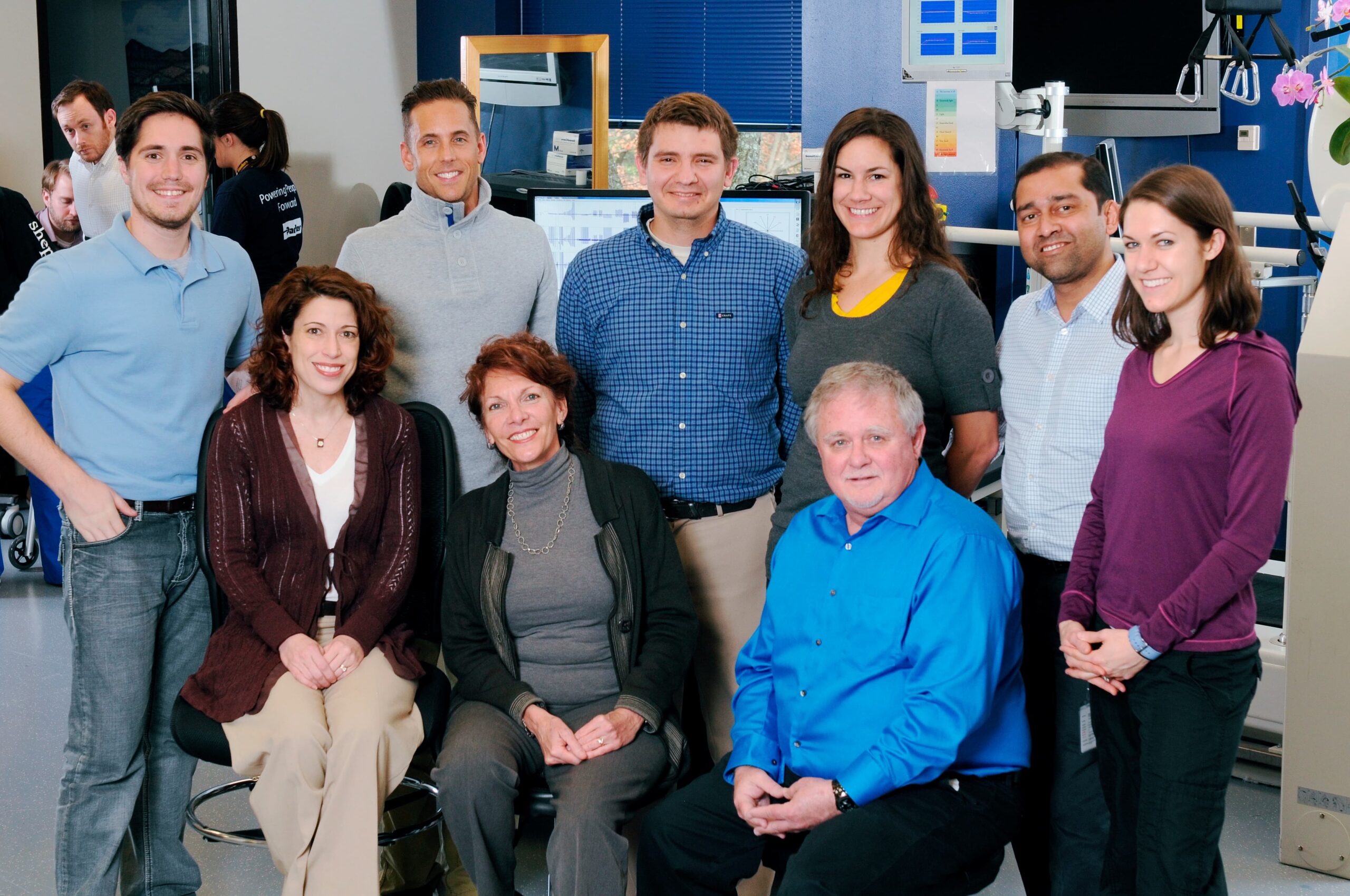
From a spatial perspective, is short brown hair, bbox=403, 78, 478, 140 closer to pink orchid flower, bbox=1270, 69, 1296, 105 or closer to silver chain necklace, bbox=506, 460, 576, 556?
silver chain necklace, bbox=506, 460, 576, 556

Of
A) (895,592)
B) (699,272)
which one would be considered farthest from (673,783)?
(699,272)

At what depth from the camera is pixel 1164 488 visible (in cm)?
177

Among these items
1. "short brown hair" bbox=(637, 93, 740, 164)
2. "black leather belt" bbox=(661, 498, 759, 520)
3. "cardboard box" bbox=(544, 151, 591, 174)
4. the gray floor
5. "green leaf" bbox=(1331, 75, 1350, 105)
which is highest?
"cardboard box" bbox=(544, 151, 591, 174)

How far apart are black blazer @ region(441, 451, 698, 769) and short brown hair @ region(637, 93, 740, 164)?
0.68 m

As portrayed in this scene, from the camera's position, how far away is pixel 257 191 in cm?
470

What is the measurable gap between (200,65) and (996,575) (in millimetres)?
5415

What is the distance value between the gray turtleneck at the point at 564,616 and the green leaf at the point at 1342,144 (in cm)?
166

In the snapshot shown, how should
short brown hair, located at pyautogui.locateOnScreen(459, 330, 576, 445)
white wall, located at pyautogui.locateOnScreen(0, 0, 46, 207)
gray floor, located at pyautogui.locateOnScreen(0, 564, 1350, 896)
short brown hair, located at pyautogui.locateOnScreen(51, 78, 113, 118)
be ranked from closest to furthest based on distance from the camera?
1. short brown hair, located at pyautogui.locateOnScreen(459, 330, 576, 445)
2. gray floor, located at pyautogui.locateOnScreen(0, 564, 1350, 896)
3. short brown hair, located at pyautogui.locateOnScreen(51, 78, 113, 118)
4. white wall, located at pyautogui.locateOnScreen(0, 0, 46, 207)

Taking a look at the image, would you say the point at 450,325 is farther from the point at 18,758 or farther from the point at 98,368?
the point at 18,758

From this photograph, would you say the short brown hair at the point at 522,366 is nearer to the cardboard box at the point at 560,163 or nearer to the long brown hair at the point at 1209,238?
the long brown hair at the point at 1209,238

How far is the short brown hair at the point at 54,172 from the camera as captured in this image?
520cm

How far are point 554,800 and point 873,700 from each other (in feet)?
1.97

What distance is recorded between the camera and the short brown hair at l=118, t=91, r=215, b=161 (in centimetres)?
232

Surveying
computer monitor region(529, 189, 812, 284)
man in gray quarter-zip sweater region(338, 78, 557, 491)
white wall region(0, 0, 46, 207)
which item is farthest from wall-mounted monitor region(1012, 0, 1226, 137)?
white wall region(0, 0, 46, 207)
